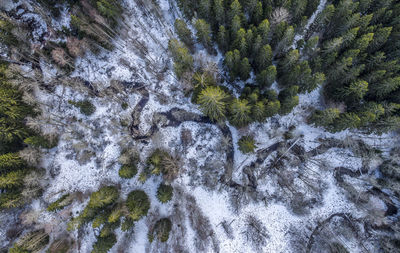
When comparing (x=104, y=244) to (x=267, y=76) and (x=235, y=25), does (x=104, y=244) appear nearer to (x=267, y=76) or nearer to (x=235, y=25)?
(x=267, y=76)

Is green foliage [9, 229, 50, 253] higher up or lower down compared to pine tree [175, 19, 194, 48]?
lower down

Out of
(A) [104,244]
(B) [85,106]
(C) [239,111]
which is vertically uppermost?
(B) [85,106]

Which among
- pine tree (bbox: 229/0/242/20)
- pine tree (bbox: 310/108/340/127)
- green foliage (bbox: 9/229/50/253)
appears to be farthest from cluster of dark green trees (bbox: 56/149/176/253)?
pine tree (bbox: 229/0/242/20)

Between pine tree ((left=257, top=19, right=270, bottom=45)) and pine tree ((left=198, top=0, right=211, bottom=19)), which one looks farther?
pine tree ((left=198, top=0, right=211, bottom=19))

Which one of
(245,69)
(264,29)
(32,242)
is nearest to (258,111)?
(245,69)

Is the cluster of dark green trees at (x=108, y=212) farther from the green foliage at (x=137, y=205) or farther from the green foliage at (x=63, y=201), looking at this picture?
the green foliage at (x=63, y=201)

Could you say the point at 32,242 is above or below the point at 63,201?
below

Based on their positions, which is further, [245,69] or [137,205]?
[245,69]

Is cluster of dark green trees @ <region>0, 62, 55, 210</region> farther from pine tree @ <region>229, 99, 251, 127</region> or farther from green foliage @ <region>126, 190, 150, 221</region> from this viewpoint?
pine tree @ <region>229, 99, 251, 127</region>
